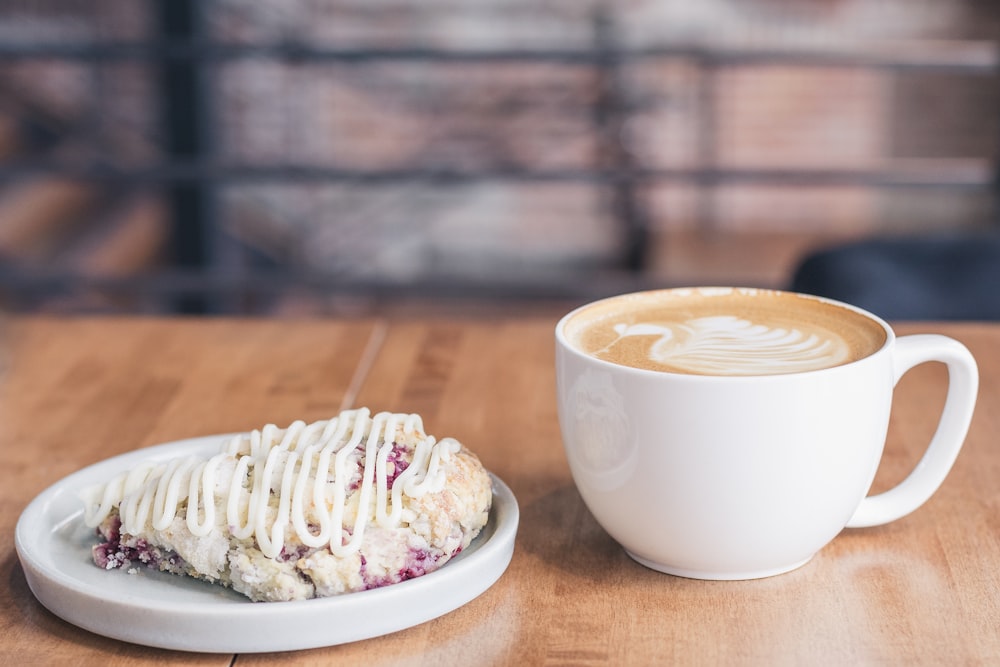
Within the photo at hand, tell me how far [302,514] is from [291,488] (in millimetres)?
14

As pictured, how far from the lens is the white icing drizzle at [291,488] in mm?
475

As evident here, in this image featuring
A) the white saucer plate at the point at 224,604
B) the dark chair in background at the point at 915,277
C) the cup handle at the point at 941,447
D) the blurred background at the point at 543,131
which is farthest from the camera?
the blurred background at the point at 543,131

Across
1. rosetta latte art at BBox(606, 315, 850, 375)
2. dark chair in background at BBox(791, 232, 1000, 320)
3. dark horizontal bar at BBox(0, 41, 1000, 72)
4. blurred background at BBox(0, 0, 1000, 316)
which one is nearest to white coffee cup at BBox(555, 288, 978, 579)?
rosetta latte art at BBox(606, 315, 850, 375)

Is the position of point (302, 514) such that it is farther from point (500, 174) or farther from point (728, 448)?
point (500, 174)

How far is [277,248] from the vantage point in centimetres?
401

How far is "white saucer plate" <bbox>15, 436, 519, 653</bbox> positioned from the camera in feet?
1.51

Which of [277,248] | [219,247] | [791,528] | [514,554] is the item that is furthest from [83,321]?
[277,248]

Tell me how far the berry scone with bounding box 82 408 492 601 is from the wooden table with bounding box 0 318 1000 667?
0.11 ft

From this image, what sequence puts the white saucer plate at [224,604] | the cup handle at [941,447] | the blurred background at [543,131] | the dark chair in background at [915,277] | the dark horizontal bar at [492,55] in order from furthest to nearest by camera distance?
the blurred background at [543,131] → the dark horizontal bar at [492,55] → the dark chair in background at [915,277] → the cup handle at [941,447] → the white saucer plate at [224,604]

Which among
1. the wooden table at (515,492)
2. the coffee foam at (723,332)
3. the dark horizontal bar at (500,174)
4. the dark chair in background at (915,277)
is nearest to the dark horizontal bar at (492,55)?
the dark horizontal bar at (500,174)

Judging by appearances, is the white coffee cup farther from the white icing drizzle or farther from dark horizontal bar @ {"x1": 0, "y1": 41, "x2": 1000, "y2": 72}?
dark horizontal bar @ {"x1": 0, "y1": 41, "x2": 1000, "y2": 72}

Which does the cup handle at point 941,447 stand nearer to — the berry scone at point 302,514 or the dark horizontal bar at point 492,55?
the berry scone at point 302,514

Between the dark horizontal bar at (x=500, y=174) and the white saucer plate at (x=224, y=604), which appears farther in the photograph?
the dark horizontal bar at (x=500, y=174)

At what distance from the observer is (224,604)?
47cm
